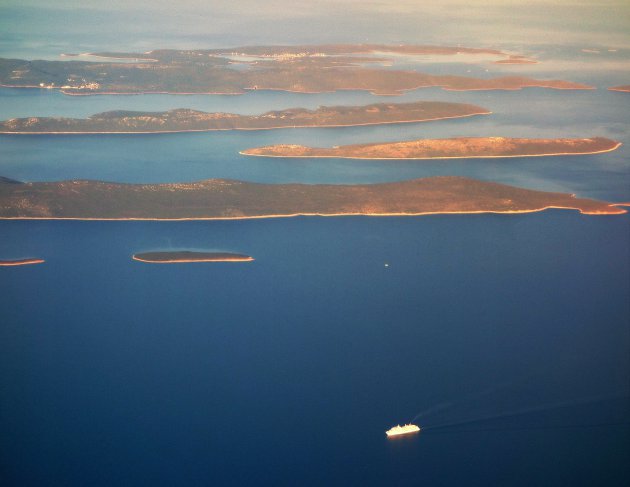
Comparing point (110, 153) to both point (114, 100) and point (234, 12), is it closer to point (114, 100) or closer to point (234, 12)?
point (114, 100)

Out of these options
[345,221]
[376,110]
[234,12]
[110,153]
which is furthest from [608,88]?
[234,12]

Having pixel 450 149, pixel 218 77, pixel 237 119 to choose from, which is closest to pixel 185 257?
pixel 450 149

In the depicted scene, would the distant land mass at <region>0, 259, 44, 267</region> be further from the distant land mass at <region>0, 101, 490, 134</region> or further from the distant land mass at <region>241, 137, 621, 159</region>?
the distant land mass at <region>0, 101, 490, 134</region>

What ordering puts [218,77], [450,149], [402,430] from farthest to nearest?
1. [218,77]
2. [450,149]
3. [402,430]

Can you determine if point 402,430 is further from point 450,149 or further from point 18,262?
point 450,149

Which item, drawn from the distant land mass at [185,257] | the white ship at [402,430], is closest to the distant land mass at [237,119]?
the distant land mass at [185,257]

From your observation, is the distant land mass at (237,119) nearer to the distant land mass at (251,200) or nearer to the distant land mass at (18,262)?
the distant land mass at (251,200)
